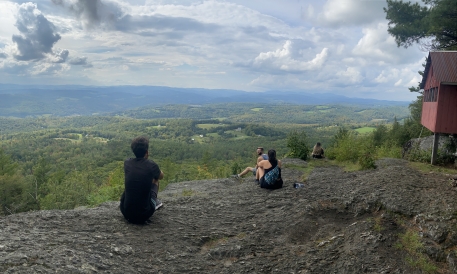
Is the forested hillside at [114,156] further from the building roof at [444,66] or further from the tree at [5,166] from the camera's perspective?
the building roof at [444,66]

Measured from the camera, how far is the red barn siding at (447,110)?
1430cm

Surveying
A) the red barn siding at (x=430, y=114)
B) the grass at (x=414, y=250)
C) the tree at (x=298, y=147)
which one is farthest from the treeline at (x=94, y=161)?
the grass at (x=414, y=250)

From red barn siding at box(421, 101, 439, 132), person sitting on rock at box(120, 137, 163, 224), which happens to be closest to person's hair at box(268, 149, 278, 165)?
person sitting on rock at box(120, 137, 163, 224)

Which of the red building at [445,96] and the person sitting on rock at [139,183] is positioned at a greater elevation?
the red building at [445,96]

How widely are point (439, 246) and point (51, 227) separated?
25.0ft

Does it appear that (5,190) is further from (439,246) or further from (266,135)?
(266,135)

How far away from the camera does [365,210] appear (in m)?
7.79

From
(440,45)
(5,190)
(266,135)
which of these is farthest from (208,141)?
(440,45)

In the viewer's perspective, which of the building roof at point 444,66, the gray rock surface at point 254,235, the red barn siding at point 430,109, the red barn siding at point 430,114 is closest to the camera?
the gray rock surface at point 254,235

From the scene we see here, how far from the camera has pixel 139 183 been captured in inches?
255

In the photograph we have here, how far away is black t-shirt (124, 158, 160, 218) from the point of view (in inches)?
255

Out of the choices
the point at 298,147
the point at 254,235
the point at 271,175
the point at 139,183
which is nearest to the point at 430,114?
the point at 298,147

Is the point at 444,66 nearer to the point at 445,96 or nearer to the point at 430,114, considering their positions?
the point at 445,96

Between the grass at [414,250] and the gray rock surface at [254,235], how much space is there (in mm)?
90
